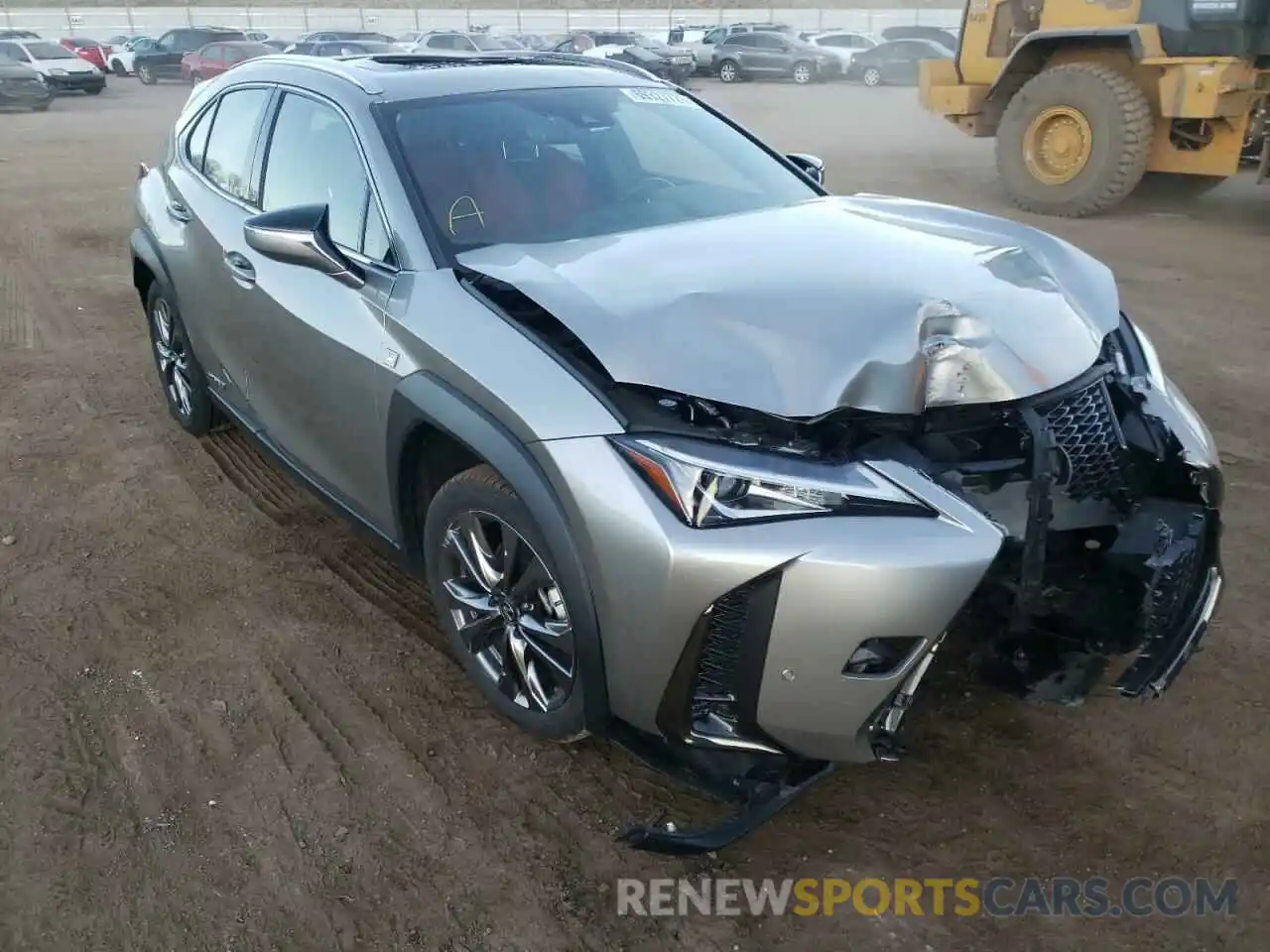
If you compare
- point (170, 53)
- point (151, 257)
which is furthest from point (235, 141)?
point (170, 53)

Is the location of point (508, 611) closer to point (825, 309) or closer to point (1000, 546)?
point (825, 309)

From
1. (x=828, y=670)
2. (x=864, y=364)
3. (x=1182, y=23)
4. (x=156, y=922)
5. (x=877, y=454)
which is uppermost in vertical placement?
(x=1182, y=23)

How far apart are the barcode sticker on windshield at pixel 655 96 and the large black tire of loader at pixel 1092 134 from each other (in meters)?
7.13

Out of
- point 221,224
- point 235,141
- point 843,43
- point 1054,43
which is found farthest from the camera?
point 843,43

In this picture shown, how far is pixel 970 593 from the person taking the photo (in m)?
2.09

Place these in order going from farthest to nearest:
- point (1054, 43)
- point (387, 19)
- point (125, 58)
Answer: point (387, 19) → point (125, 58) → point (1054, 43)

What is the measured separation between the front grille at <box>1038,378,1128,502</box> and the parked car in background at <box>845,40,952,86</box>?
2833cm

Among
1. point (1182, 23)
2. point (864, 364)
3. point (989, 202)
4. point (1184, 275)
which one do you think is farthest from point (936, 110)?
point (864, 364)

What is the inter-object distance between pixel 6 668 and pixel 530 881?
1.95 meters

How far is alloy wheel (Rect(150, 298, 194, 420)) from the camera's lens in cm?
467

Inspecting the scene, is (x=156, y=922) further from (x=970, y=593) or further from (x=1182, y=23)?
(x=1182, y=23)

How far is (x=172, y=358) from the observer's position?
4.85 m

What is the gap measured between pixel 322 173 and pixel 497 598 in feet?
5.28

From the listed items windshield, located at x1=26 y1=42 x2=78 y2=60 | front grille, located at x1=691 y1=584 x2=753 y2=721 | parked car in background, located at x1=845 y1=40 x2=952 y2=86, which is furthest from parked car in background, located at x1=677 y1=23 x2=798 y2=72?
front grille, located at x1=691 y1=584 x2=753 y2=721
